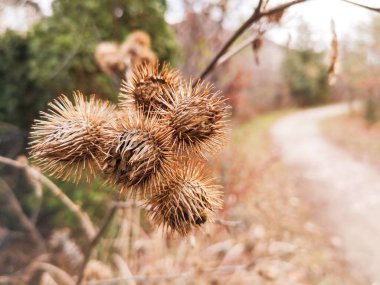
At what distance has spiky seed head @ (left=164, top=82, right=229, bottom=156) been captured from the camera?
119 centimetres

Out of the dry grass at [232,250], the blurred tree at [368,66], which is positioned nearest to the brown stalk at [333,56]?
the dry grass at [232,250]

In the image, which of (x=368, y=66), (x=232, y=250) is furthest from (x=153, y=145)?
(x=368, y=66)

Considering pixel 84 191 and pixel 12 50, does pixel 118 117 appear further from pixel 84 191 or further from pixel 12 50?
pixel 12 50

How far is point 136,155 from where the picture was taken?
112 cm

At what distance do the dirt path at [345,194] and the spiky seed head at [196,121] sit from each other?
466 cm

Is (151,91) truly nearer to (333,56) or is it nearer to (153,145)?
(153,145)

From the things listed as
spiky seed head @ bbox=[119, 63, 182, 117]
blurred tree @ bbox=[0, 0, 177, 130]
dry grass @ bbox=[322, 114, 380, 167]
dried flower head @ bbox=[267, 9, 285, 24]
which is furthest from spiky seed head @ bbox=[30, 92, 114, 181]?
dry grass @ bbox=[322, 114, 380, 167]

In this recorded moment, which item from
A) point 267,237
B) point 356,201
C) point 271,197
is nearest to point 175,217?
point 267,237

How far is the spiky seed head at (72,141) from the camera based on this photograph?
118 cm

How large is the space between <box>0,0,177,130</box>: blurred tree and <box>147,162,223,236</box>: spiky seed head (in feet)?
9.68

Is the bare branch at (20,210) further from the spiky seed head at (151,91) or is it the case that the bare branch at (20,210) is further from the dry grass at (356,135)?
the dry grass at (356,135)

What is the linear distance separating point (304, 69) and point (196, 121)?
29.6m

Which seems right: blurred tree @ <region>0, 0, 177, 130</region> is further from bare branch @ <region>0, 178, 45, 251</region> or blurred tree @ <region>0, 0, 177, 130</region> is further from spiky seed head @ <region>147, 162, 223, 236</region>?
spiky seed head @ <region>147, 162, 223, 236</region>

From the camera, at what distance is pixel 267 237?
5379 millimetres
